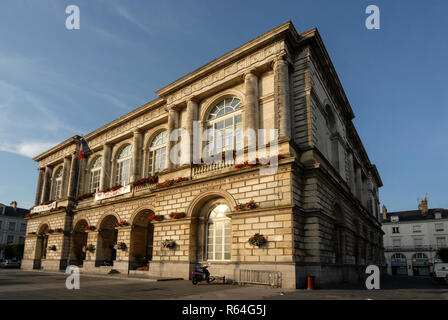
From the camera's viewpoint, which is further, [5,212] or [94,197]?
[5,212]

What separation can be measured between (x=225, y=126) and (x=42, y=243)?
Answer: 2612 centimetres

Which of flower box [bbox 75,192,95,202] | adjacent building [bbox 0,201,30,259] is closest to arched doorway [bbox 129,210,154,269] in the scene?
flower box [bbox 75,192,95,202]

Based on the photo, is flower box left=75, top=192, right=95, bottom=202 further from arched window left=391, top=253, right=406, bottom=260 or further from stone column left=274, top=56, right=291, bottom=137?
arched window left=391, top=253, right=406, bottom=260

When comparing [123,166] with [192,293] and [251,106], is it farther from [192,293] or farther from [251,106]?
[192,293]

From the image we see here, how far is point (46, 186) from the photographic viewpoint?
3691 centimetres

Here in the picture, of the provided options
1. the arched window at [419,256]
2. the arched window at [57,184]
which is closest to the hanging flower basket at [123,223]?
the arched window at [57,184]

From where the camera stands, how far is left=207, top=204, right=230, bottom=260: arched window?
1750cm

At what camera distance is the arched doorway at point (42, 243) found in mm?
33469

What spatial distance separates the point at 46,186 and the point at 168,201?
930 inches

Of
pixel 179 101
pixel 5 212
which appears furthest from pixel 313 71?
pixel 5 212

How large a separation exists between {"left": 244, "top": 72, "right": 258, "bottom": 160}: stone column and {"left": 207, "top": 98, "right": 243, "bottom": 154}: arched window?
48.7 inches

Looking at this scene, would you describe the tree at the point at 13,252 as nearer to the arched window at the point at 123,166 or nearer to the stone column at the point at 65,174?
the stone column at the point at 65,174

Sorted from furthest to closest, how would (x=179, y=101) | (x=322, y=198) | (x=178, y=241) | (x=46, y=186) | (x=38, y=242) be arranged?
(x=46, y=186) < (x=38, y=242) < (x=179, y=101) < (x=178, y=241) < (x=322, y=198)
